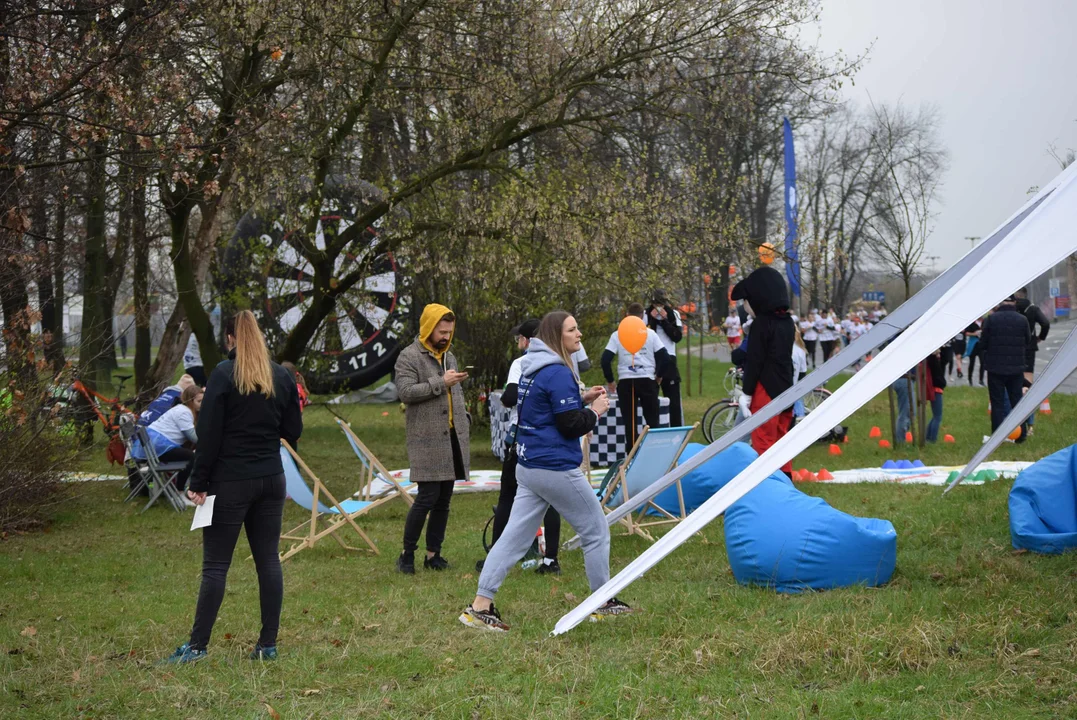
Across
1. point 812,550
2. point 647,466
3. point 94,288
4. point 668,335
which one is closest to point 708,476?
point 647,466

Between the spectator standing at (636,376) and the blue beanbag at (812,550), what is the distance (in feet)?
17.8

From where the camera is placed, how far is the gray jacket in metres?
7.21

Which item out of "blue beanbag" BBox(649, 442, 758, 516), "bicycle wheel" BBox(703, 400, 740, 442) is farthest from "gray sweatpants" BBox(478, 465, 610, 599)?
"bicycle wheel" BBox(703, 400, 740, 442)

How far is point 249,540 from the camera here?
16.8 feet

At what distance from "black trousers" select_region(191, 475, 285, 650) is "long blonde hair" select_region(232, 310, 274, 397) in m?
0.41

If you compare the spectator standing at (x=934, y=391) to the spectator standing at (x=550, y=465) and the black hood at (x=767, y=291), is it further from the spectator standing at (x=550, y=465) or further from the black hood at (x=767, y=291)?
the spectator standing at (x=550, y=465)

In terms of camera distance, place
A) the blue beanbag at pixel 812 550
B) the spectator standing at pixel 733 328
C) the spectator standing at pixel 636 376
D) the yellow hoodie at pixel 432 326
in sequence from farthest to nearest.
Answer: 1. the spectator standing at pixel 733 328
2. the spectator standing at pixel 636 376
3. the yellow hoodie at pixel 432 326
4. the blue beanbag at pixel 812 550

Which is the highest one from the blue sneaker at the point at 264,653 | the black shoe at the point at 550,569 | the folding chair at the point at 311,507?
the folding chair at the point at 311,507

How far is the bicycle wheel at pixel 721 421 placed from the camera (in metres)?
14.2

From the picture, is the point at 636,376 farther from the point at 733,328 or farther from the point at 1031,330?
the point at 733,328

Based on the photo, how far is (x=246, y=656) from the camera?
16.9 feet

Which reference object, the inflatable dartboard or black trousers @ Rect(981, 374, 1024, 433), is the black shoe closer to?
the inflatable dartboard

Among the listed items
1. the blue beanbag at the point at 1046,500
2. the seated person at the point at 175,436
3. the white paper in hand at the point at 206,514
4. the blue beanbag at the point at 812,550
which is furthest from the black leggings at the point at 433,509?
the seated person at the point at 175,436

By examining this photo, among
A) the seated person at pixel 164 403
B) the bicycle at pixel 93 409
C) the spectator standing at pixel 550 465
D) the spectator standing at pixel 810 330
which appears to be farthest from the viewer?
the spectator standing at pixel 810 330
